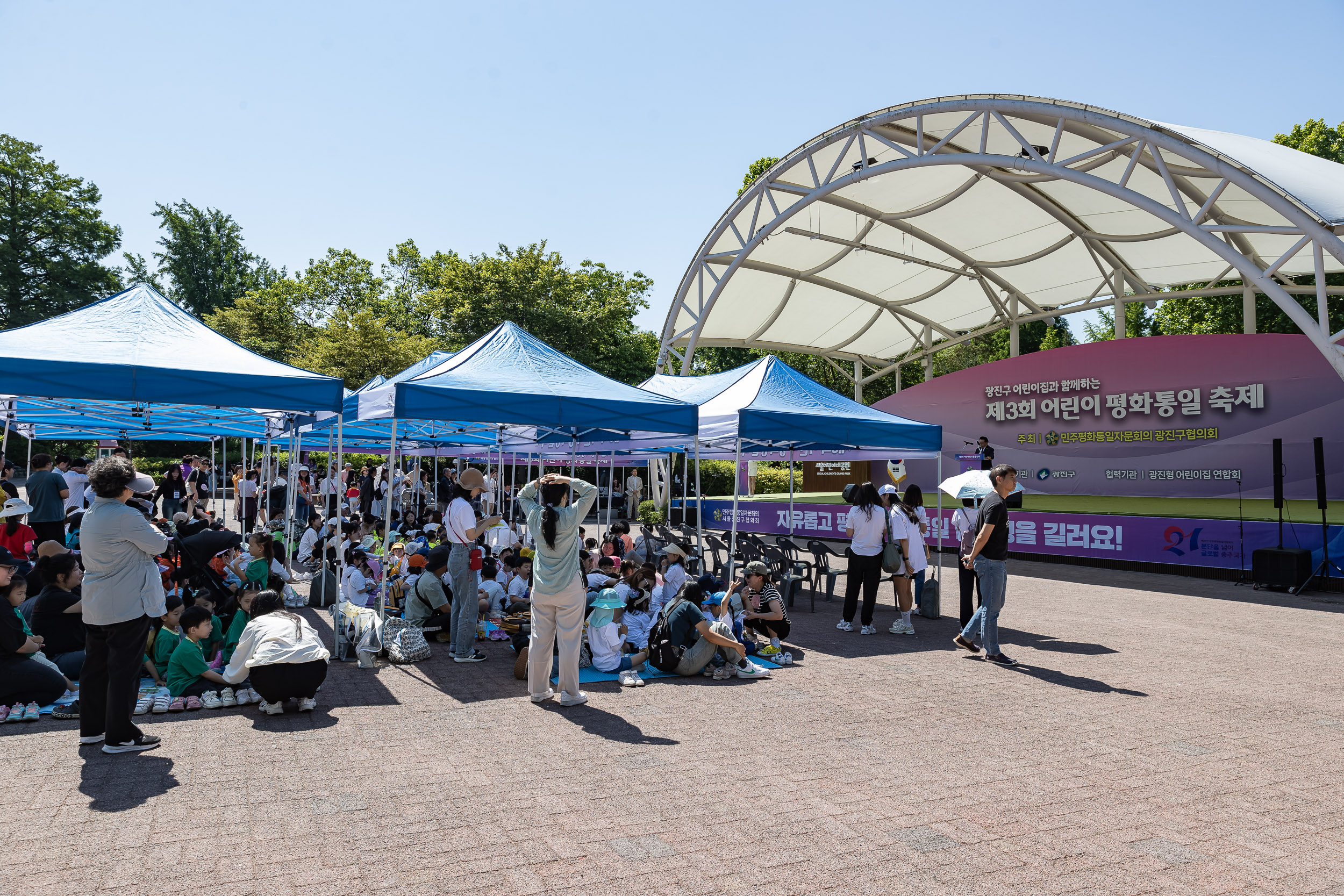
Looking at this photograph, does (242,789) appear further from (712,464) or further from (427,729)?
(712,464)

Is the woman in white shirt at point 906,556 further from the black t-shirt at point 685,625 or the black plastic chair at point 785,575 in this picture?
the black t-shirt at point 685,625

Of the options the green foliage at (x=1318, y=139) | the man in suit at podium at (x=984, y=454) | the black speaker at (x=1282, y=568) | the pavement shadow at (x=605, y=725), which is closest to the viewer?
the pavement shadow at (x=605, y=725)

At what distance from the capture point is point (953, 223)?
2045 cm

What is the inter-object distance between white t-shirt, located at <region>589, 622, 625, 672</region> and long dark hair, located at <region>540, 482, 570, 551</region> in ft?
5.05

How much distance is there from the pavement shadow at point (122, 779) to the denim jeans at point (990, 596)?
6.14 metres

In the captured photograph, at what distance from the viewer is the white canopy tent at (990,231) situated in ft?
41.4

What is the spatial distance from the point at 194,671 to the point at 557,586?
249 cm

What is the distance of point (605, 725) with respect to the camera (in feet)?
17.8

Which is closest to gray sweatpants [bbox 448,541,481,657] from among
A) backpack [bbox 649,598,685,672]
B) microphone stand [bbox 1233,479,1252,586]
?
backpack [bbox 649,598,685,672]

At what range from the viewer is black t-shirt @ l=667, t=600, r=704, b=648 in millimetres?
6836

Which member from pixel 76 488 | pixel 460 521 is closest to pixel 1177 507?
pixel 460 521

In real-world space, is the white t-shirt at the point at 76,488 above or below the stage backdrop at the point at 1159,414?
below

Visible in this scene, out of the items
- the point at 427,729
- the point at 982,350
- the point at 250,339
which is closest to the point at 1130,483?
the point at 427,729

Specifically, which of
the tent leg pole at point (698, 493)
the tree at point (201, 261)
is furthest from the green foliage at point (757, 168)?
the tree at point (201, 261)
